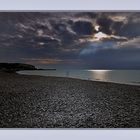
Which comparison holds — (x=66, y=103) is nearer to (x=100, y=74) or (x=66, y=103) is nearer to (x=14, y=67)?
(x=100, y=74)

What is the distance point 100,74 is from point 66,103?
398 millimetres

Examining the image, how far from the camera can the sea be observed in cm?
199

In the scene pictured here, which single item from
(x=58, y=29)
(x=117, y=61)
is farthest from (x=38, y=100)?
(x=117, y=61)

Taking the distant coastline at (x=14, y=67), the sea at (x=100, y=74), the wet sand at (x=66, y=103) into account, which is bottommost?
the wet sand at (x=66, y=103)

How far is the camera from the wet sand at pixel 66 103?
1.98m

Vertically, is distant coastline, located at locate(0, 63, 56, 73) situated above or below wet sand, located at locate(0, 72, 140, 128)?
above

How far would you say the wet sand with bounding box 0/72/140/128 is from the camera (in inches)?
78.1

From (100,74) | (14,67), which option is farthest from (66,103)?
(14,67)

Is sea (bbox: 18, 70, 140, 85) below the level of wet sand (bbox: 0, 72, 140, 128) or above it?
above

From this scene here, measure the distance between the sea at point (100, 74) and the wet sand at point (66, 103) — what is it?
1.6 inches

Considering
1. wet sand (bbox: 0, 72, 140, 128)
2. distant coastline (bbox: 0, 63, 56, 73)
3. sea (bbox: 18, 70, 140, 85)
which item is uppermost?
distant coastline (bbox: 0, 63, 56, 73)

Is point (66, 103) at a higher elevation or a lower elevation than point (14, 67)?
lower

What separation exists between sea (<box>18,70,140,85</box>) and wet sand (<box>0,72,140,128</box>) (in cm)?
4

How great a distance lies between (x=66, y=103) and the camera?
2004mm
